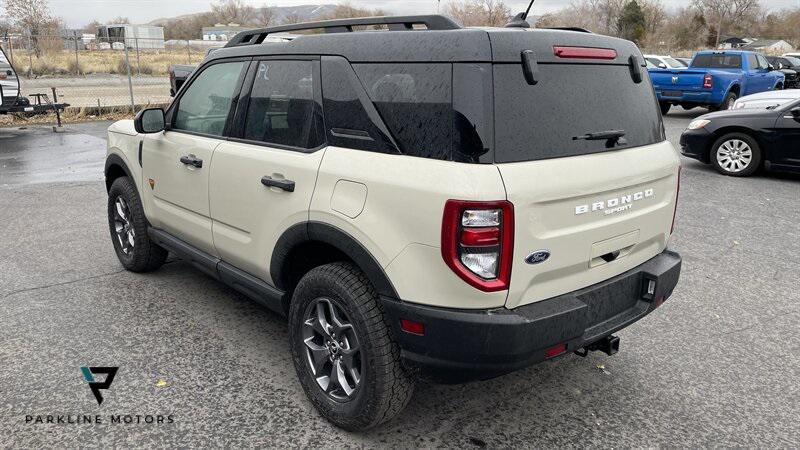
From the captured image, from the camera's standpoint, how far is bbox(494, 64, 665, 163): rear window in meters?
2.44

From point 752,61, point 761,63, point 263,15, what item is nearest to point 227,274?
point 752,61

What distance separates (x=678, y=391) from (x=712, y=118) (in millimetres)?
7555

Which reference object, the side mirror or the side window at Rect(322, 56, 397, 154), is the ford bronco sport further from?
the side mirror

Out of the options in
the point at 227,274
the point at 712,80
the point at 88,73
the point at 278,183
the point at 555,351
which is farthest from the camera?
the point at 88,73

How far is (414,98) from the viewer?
8.41ft

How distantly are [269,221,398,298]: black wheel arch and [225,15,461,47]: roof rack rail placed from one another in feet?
3.29

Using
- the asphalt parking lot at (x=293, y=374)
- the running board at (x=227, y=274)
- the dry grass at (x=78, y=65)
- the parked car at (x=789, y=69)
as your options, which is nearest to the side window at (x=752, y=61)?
the parked car at (x=789, y=69)

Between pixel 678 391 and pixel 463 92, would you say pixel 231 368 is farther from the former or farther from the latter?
pixel 678 391

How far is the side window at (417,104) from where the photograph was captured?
96.7 inches

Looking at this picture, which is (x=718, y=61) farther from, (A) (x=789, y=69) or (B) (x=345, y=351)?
(B) (x=345, y=351)

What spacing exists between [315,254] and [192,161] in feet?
3.96

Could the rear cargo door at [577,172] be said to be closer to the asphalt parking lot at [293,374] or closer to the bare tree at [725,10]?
the asphalt parking lot at [293,374]

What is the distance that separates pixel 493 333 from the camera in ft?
7.82

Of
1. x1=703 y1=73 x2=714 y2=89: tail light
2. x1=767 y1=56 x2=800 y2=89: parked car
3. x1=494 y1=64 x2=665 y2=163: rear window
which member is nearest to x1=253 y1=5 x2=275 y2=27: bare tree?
x1=767 y1=56 x2=800 y2=89: parked car
